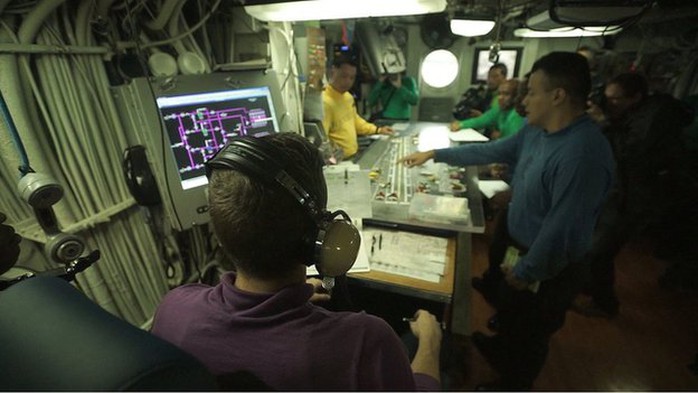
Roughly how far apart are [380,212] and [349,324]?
3.29ft

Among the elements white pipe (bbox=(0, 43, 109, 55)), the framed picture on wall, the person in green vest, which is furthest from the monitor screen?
the framed picture on wall

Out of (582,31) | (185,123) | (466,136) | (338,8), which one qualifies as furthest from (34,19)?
(466,136)

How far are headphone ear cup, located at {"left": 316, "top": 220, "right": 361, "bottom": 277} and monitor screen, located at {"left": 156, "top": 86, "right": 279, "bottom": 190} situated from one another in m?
1.02

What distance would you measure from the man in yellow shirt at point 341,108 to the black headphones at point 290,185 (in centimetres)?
211

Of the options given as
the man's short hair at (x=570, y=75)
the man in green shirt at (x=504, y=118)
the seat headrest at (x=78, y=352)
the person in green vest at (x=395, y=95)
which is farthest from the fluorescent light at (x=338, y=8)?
the person in green vest at (x=395, y=95)

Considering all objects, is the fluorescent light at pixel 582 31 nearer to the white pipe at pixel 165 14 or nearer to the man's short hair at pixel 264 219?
the man's short hair at pixel 264 219

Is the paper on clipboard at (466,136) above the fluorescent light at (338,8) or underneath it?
underneath

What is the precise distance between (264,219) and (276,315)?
0.20 metres

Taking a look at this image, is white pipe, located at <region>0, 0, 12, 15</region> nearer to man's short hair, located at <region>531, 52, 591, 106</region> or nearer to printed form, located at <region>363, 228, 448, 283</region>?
printed form, located at <region>363, 228, 448, 283</region>

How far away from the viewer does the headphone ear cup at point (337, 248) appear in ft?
2.32

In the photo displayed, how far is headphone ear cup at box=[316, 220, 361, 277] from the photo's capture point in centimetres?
71

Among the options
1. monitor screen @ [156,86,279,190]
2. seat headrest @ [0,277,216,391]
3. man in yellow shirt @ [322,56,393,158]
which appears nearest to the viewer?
seat headrest @ [0,277,216,391]

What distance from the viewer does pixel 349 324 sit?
667 mm

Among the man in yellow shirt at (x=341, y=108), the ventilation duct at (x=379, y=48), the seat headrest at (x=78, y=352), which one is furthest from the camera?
the ventilation duct at (x=379, y=48)
